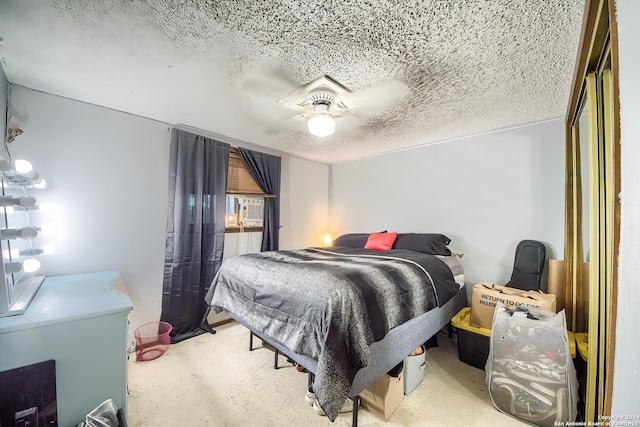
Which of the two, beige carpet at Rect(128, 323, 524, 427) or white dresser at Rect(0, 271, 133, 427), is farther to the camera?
beige carpet at Rect(128, 323, 524, 427)

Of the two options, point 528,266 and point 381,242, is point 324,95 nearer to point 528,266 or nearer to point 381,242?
point 381,242

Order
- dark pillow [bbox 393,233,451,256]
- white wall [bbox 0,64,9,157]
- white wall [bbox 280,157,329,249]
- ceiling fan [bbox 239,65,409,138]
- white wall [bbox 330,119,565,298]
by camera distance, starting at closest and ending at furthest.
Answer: white wall [bbox 0,64,9,157], ceiling fan [bbox 239,65,409,138], white wall [bbox 330,119,565,298], dark pillow [bbox 393,233,451,256], white wall [bbox 280,157,329,249]

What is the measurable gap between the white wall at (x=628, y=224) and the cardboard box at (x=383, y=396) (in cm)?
113

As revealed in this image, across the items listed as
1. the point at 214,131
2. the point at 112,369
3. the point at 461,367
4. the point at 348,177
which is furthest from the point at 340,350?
the point at 348,177

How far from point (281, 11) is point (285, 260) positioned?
171 cm

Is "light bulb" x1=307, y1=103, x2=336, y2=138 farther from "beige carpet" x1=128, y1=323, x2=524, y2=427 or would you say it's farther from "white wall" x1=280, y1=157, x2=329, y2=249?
"beige carpet" x1=128, y1=323, x2=524, y2=427

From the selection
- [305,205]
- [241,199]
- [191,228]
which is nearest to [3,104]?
[191,228]

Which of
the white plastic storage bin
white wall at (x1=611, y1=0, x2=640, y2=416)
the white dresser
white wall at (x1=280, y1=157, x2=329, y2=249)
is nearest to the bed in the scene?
the white plastic storage bin

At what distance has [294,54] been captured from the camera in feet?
4.85

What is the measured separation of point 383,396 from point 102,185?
2925 mm

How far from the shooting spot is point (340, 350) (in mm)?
1256

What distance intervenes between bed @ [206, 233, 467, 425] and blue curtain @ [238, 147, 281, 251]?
1183 mm

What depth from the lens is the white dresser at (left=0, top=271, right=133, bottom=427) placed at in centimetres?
109

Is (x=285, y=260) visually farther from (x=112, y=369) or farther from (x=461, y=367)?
(x=461, y=367)
